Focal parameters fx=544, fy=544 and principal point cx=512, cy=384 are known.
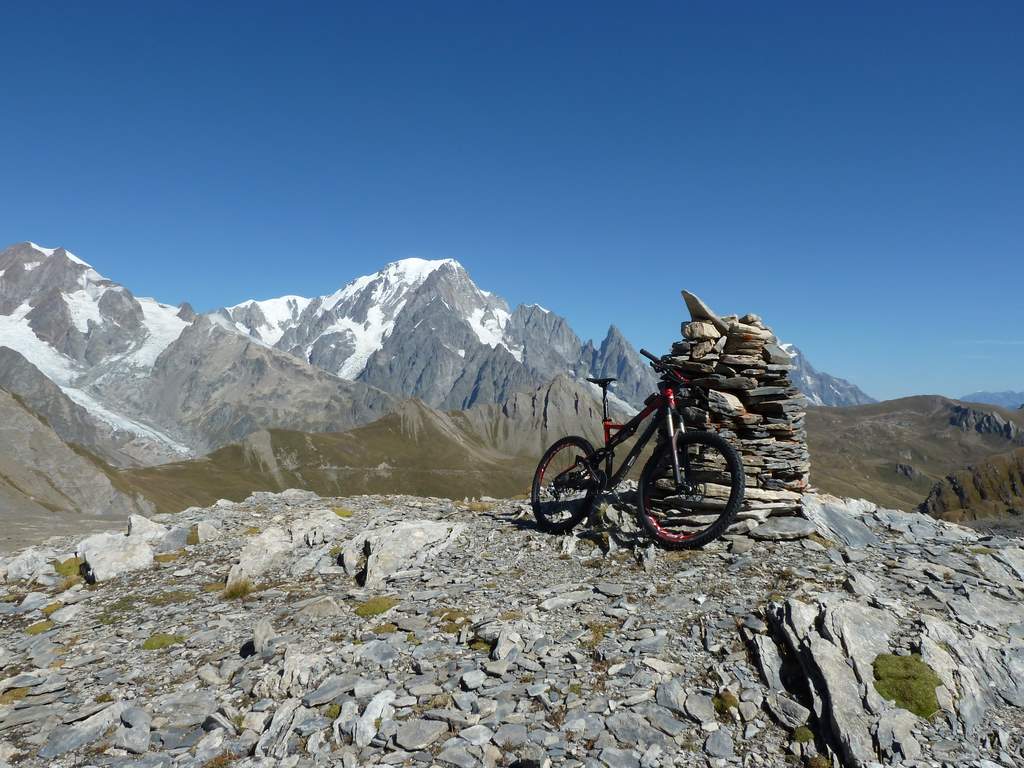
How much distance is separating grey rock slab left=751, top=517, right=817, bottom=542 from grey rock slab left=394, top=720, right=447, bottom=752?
8.56 m

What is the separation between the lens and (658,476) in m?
13.8

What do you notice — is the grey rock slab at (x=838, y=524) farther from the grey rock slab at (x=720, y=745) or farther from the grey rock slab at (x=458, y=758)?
the grey rock slab at (x=458, y=758)

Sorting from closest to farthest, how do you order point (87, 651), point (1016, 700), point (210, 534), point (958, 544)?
point (1016, 700) → point (87, 651) → point (958, 544) → point (210, 534)

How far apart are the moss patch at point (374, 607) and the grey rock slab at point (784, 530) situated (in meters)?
8.34

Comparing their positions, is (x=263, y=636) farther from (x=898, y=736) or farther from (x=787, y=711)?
(x=898, y=736)

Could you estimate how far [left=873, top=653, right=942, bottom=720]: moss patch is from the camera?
7.29 meters

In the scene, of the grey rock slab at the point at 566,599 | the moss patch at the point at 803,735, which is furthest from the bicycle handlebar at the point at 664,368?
the moss patch at the point at 803,735

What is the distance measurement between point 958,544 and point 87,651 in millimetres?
19490

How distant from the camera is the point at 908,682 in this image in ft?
24.9

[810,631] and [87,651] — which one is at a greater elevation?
[810,631]

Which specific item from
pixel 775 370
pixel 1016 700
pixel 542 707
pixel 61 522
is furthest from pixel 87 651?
pixel 61 522

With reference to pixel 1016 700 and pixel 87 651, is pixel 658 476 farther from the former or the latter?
pixel 87 651

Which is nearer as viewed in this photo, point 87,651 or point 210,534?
point 87,651

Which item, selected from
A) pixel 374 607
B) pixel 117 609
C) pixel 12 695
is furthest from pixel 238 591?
pixel 12 695
